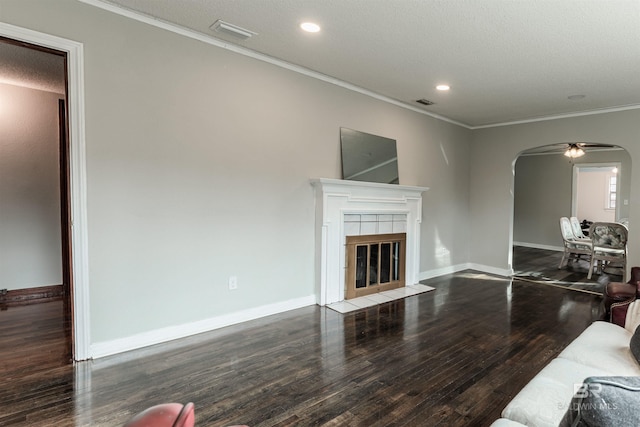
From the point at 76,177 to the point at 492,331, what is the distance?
12.2 ft

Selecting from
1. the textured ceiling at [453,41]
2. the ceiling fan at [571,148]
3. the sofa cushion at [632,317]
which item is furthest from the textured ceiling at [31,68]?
the ceiling fan at [571,148]

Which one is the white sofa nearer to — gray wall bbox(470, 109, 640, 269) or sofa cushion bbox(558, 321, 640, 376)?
sofa cushion bbox(558, 321, 640, 376)

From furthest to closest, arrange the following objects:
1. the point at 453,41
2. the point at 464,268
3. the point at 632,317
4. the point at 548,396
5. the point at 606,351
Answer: the point at 464,268
the point at 453,41
the point at 632,317
the point at 606,351
the point at 548,396

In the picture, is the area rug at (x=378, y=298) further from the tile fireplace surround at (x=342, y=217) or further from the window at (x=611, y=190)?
the window at (x=611, y=190)

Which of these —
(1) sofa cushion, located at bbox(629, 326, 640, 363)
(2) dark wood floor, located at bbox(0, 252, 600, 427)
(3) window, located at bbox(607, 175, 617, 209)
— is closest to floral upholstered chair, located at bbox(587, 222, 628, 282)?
(2) dark wood floor, located at bbox(0, 252, 600, 427)

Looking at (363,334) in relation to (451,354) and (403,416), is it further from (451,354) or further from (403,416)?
(403,416)

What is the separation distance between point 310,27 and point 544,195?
8.45m

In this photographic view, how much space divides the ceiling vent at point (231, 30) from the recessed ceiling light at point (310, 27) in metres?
0.47

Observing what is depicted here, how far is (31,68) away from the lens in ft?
11.3

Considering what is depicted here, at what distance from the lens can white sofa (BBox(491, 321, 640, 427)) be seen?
4.30 ft

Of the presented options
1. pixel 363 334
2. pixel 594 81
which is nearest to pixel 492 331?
pixel 363 334

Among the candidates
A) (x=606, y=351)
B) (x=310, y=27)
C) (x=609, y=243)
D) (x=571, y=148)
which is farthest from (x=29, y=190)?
(x=571, y=148)

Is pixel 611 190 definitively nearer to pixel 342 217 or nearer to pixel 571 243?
pixel 571 243

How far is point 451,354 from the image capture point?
8.95ft
